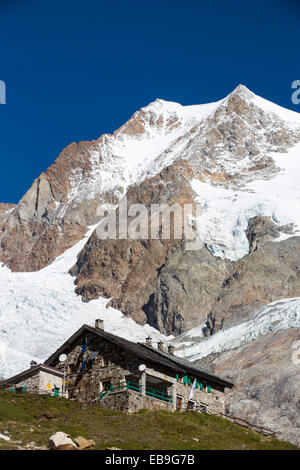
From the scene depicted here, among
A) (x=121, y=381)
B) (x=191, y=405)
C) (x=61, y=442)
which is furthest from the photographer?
(x=191, y=405)

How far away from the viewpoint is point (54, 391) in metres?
51.4

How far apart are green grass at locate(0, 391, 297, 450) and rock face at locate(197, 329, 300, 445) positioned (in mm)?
35512

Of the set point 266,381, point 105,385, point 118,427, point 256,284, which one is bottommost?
point 118,427

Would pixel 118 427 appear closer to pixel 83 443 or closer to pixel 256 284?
pixel 83 443

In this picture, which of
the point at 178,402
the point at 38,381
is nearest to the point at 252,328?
the point at 178,402

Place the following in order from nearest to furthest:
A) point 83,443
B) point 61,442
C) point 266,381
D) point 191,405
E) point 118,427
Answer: point 61,442 < point 83,443 < point 118,427 < point 191,405 < point 266,381

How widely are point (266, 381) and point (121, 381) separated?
55.0 metres

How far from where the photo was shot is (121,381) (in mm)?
48625

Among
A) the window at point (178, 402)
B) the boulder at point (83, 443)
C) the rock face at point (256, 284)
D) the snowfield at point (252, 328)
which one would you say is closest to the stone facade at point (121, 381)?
the window at point (178, 402)

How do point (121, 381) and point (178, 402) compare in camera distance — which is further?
point (178, 402)

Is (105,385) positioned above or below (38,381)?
below
